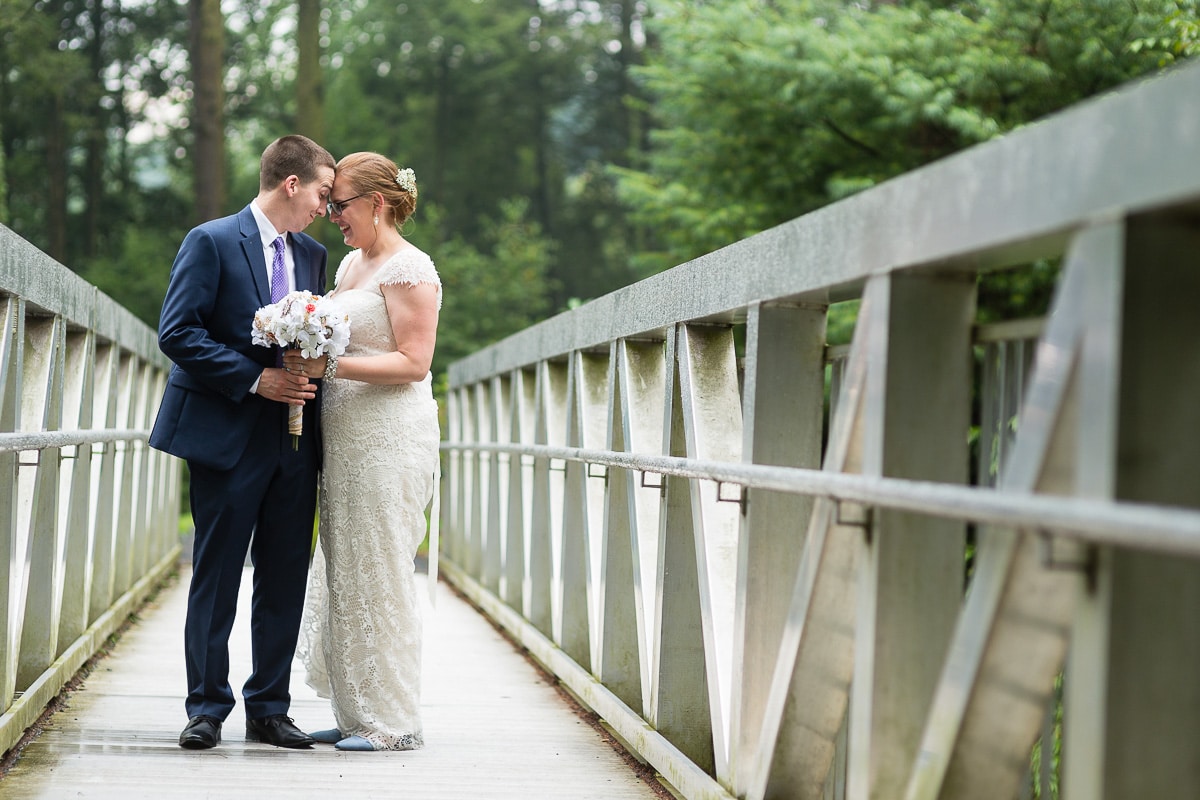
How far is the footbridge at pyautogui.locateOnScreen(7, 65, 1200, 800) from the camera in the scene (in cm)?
175

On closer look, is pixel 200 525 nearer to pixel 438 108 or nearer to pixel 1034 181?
pixel 1034 181

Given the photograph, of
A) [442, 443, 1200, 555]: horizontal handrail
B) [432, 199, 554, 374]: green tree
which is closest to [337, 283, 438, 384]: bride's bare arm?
[442, 443, 1200, 555]: horizontal handrail

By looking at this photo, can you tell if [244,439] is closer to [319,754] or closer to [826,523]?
[319,754]

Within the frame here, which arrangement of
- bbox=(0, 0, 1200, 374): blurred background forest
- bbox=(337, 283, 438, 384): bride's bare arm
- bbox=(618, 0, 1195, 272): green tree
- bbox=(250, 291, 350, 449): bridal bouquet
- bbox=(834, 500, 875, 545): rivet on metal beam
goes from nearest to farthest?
bbox=(834, 500, 875, 545): rivet on metal beam < bbox=(250, 291, 350, 449): bridal bouquet < bbox=(337, 283, 438, 384): bride's bare arm < bbox=(618, 0, 1195, 272): green tree < bbox=(0, 0, 1200, 374): blurred background forest

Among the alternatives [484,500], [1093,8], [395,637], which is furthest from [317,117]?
[395,637]

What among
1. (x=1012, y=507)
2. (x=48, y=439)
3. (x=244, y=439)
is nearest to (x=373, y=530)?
(x=244, y=439)

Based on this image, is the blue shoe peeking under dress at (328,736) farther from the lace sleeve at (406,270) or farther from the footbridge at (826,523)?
the lace sleeve at (406,270)

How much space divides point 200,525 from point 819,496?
2.35 meters

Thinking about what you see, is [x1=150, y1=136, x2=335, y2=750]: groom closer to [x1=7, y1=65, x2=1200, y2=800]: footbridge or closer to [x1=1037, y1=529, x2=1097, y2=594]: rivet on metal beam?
[x1=7, y1=65, x2=1200, y2=800]: footbridge

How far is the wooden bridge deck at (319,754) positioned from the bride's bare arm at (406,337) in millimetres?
1085

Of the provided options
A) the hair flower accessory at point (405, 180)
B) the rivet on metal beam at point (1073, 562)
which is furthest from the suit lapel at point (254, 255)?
the rivet on metal beam at point (1073, 562)

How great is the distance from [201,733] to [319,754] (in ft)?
1.09

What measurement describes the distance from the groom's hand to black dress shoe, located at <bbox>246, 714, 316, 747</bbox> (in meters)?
0.95

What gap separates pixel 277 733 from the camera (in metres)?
4.33
